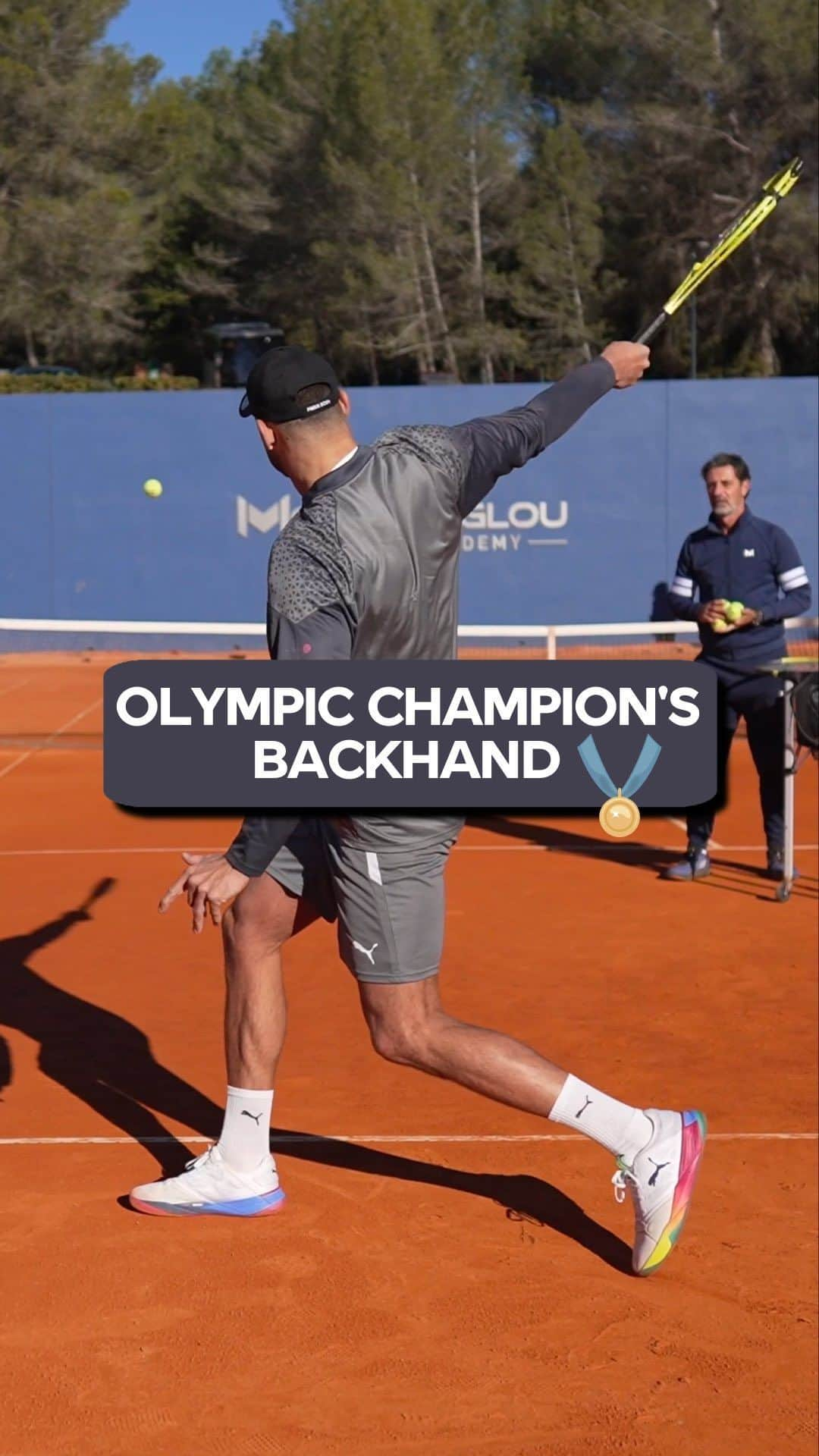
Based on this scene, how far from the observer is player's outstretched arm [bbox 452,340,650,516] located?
2.50 m

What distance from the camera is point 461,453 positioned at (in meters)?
2.49

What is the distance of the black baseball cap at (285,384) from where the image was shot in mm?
2400

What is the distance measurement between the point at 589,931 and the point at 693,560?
77.1 inches

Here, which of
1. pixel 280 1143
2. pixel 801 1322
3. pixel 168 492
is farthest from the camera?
pixel 168 492

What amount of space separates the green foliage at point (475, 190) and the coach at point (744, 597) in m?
25.5

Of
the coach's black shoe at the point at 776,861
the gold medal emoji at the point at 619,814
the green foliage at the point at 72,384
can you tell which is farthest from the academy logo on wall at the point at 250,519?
the green foliage at the point at 72,384

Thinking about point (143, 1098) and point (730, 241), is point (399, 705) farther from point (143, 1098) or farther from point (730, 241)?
point (143, 1098)

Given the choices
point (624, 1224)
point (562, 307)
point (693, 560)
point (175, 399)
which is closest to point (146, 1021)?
point (624, 1224)

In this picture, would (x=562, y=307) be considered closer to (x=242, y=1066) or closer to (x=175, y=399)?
(x=175, y=399)

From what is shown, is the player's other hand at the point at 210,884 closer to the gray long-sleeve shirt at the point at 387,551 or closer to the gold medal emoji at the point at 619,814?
the gray long-sleeve shirt at the point at 387,551

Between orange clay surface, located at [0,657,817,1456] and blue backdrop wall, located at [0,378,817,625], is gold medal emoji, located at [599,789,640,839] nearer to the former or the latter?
orange clay surface, located at [0,657,817,1456]

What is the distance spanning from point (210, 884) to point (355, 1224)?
2622 mm

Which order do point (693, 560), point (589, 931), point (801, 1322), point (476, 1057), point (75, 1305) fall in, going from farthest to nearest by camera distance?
point (693, 560), point (589, 931), point (801, 1322), point (75, 1305), point (476, 1057)

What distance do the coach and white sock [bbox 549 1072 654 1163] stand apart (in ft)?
14.3
